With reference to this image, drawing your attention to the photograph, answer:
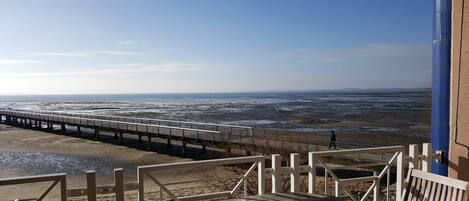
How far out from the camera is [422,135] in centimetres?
3644

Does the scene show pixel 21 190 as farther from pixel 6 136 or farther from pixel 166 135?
pixel 6 136

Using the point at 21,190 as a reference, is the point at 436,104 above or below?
above

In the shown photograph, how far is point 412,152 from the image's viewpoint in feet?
20.4

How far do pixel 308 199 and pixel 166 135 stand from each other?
2638 centimetres

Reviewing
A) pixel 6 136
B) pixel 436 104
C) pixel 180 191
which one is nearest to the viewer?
pixel 436 104

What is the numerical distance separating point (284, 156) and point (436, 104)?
14494mm

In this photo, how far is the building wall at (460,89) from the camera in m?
5.48

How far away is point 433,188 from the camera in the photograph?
4270mm

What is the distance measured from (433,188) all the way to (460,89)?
6.25ft

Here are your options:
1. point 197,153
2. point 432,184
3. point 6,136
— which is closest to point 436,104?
point 432,184

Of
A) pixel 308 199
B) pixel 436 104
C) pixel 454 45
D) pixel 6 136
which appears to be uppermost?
pixel 454 45

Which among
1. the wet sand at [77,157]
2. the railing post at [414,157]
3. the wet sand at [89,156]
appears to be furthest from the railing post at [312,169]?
the wet sand at [77,157]

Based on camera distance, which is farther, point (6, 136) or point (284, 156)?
point (6, 136)

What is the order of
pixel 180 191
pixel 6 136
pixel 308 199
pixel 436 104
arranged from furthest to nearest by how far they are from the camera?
pixel 6 136, pixel 180 191, pixel 436 104, pixel 308 199
